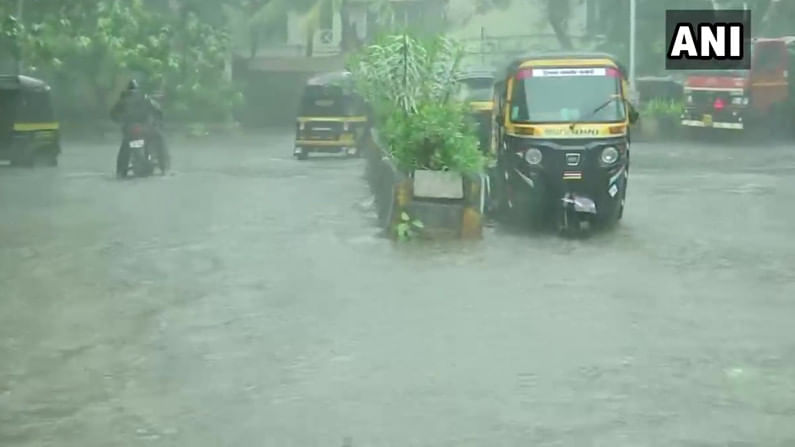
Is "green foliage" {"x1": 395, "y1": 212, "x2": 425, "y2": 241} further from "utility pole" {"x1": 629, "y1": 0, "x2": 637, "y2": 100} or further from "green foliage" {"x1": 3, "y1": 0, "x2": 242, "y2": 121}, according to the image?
"utility pole" {"x1": 629, "y1": 0, "x2": 637, "y2": 100}

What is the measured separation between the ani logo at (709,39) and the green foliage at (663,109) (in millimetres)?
984

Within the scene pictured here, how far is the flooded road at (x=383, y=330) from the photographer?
8305 millimetres

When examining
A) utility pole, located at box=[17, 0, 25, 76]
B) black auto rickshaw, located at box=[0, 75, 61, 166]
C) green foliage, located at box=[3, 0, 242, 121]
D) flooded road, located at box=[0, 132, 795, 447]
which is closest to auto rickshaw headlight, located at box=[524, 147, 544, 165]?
flooded road, located at box=[0, 132, 795, 447]

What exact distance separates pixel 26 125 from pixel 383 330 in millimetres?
19412

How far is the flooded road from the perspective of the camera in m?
8.30

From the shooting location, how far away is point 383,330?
11062mm

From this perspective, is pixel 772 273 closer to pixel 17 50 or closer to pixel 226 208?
pixel 226 208

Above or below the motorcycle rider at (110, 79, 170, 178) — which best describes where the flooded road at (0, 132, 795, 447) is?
below

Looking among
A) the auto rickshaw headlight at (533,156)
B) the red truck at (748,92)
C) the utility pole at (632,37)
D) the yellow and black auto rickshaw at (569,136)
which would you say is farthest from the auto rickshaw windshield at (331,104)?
the auto rickshaw headlight at (533,156)

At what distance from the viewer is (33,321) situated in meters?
11.7

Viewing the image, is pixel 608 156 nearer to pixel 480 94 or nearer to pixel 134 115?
pixel 480 94

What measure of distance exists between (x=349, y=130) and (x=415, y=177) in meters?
14.4

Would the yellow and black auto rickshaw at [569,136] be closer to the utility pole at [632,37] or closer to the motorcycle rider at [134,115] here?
the motorcycle rider at [134,115]

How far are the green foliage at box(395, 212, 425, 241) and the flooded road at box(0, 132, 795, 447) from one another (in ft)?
1.03
